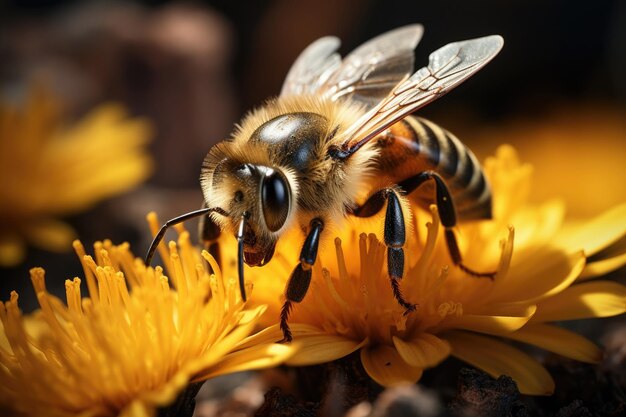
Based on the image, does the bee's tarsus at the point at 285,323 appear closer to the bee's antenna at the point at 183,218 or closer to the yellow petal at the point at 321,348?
the yellow petal at the point at 321,348

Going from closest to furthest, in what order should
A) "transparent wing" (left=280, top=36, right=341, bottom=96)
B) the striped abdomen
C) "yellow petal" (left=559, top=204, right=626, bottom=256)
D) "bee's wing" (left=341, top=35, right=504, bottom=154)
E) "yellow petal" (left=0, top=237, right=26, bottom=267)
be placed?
"bee's wing" (left=341, top=35, right=504, bottom=154)
the striped abdomen
"yellow petal" (left=559, top=204, right=626, bottom=256)
"transparent wing" (left=280, top=36, right=341, bottom=96)
"yellow petal" (left=0, top=237, right=26, bottom=267)

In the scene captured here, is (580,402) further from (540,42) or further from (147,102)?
(540,42)

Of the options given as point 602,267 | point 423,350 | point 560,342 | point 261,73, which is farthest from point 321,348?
point 261,73

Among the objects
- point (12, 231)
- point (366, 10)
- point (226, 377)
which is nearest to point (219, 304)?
point (226, 377)

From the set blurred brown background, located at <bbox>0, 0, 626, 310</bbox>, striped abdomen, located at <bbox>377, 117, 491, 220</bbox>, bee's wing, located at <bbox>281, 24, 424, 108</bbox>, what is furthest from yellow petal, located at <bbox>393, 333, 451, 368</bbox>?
blurred brown background, located at <bbox>0, 0, 626, 310</bbox>

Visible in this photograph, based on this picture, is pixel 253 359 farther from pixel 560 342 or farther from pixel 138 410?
pixel 560 342

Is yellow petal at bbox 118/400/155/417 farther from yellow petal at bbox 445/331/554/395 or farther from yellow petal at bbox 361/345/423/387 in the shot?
yellow petal at bbox 445/331/554/395

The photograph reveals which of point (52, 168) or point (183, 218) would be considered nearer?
point (183, 218)
